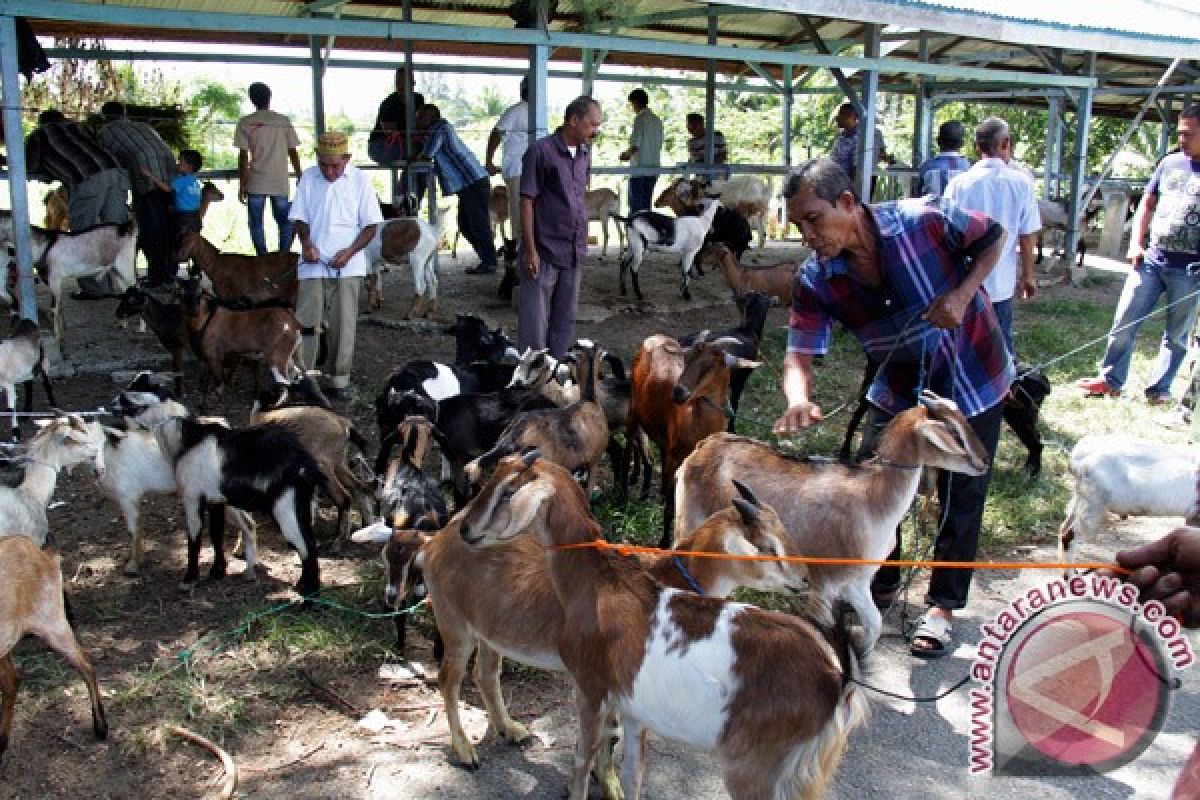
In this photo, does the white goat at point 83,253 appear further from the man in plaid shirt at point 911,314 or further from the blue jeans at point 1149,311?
the blue jeans at point 1149,311

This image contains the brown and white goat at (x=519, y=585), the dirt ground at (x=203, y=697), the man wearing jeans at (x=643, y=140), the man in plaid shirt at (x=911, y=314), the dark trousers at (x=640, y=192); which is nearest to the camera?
the brown and white goat at (x=519, y=585)

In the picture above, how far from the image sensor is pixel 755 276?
12.7 metres

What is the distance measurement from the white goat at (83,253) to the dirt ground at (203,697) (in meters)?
4.28

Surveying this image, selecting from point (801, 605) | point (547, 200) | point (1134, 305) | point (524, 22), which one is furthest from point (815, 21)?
point (801, 605)

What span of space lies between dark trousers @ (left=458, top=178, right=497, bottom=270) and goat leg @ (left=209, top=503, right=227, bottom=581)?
722cm

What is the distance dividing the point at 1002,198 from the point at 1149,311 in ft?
7.99

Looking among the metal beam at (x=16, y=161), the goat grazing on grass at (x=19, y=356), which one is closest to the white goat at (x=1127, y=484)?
the goat grazing on grass at (x=19, y=356)

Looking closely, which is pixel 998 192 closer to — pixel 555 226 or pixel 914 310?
pixel 555 226

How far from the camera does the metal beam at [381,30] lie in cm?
684

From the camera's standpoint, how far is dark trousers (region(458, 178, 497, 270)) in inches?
486

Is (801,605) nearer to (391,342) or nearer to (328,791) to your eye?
(328,791)

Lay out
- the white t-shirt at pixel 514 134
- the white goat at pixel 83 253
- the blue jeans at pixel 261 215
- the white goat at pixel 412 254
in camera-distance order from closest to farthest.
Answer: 1. the white goat at pixel 83 253
2. the white goat at pixel 412 254
3. the white t-shirt at pixel 514 134
4. the blue jeans at pixel 261 215

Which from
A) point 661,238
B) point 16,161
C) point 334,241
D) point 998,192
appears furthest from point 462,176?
point 998,192

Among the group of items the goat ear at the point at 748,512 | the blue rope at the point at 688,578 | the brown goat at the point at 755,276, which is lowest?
the blue rope at the point at 688,578
